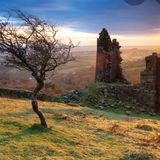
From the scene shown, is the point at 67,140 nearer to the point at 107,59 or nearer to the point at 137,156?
the point at 137,156

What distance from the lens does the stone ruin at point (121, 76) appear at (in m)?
51.0

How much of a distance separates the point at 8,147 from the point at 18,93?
2513cm

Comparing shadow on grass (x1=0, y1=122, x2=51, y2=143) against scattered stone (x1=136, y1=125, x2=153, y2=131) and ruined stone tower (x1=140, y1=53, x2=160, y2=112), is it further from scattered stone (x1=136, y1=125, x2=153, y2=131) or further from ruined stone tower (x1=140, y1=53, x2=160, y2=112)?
ruined stone tower (x1=140, y1=53, x2=160, y2=112)

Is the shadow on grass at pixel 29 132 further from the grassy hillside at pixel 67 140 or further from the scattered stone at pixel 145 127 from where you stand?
the scattered stone at pixel 145 127

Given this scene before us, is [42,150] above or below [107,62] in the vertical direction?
below

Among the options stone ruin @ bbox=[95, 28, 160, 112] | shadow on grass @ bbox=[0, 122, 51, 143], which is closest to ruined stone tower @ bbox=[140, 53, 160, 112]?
stone ruin @ bbox=[95, 28, 160, 112]

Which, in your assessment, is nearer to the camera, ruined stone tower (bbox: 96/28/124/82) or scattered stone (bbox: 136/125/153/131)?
scattered stone (bbox: 136/125/153/131)

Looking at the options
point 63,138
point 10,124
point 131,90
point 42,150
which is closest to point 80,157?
point 42,150

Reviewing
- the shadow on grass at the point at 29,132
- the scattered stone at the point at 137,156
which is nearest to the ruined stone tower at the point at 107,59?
the shadow on grass at the point at 29,132

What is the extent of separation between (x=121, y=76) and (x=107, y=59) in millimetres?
3485

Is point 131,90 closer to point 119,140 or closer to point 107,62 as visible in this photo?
point 107,62

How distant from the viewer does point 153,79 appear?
168 ft

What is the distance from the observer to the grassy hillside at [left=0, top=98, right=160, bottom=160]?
17.6 m

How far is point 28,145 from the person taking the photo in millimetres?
18297
